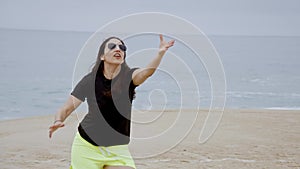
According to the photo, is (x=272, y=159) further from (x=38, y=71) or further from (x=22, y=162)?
(x=38, y=71)

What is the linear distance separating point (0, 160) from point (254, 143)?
14.9ft

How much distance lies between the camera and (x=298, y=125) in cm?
1264

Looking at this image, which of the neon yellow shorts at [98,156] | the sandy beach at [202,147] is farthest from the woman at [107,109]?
the sandy beach at [202,147]

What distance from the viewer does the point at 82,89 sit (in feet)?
15.8

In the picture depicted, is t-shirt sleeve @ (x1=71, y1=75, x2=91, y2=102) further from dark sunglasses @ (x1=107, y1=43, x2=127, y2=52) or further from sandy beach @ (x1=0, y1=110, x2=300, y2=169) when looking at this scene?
sandy beach @ (x1=0, y1=110, x2=300, y2=169)

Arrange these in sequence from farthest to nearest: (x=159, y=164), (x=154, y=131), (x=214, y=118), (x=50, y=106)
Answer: (x=50, y=106)
(x=214, y=118)
(x=154, y=131)
(x=159, y=164)

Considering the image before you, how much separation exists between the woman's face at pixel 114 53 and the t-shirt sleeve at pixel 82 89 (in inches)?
9.5

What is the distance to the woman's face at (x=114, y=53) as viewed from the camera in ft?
15.6

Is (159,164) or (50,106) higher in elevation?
(159,164)

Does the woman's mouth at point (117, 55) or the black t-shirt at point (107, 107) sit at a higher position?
the woman's mouth at point (117, 55)

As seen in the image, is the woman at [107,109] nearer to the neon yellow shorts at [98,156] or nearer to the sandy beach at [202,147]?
the neon yellow shorts at [98,156]

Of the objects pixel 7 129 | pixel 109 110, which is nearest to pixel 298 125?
Result: pixel 7 129

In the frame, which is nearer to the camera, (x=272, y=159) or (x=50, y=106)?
(x=272, y=159)

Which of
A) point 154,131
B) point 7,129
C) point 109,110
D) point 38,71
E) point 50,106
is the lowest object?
point 38,71
